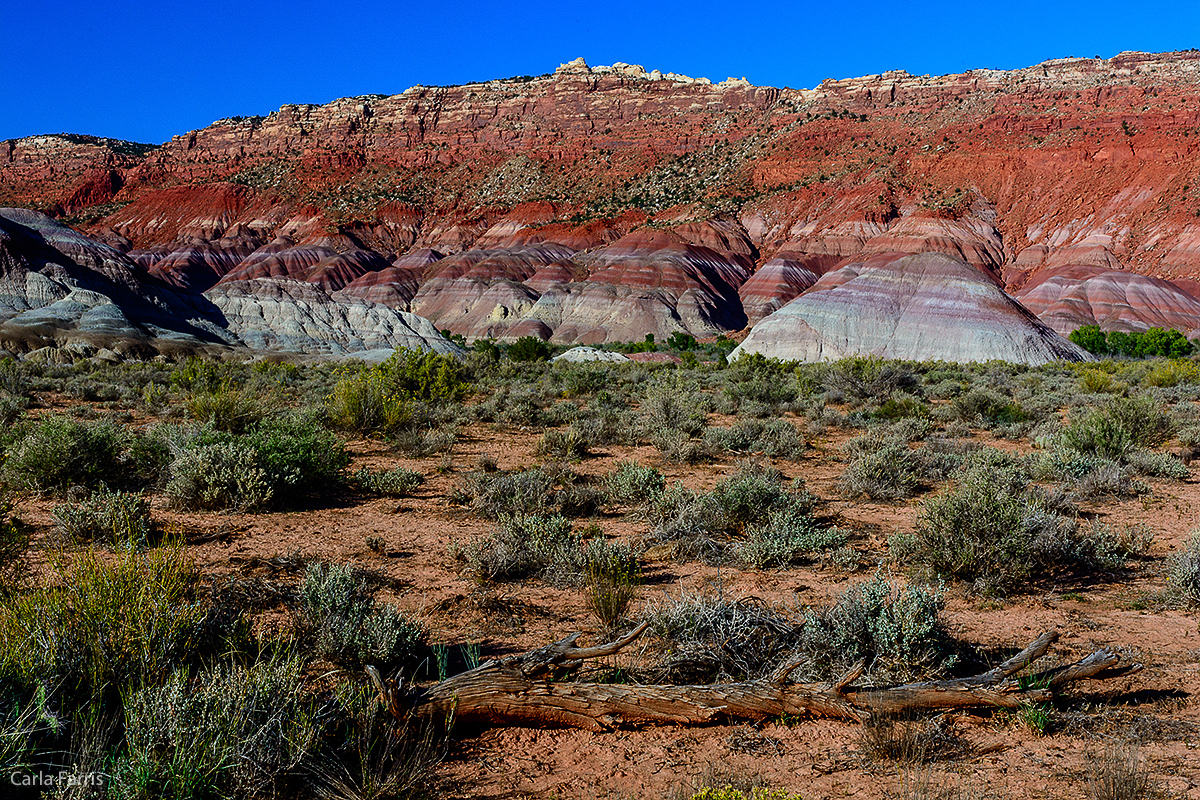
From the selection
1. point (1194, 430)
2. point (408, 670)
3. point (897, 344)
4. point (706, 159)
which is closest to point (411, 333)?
point (897, 344)

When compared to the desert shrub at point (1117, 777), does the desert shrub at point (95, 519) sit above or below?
above

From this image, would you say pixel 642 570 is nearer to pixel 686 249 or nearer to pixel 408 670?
pixel 408 670

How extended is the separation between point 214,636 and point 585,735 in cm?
191

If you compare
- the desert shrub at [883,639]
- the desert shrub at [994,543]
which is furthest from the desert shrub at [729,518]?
the desert shrub at [883,639]

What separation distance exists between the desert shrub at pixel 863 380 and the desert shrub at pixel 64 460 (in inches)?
605

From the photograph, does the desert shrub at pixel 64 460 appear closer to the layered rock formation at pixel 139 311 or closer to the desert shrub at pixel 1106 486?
the desert shrub at pixel 1106 486

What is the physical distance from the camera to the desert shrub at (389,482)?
8.23 metres

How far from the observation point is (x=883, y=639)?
3.87 metres

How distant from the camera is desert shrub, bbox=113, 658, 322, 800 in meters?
2.49

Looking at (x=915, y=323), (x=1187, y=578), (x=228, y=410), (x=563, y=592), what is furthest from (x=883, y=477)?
(x=915, y=323)

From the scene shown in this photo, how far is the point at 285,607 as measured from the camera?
4.65 metres

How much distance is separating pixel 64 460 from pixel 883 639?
25.5ft

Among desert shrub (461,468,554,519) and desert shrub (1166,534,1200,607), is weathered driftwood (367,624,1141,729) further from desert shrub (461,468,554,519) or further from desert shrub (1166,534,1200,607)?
desert shrub (461,468,554,519)

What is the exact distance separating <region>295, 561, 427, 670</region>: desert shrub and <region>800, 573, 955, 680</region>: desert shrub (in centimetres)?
220
